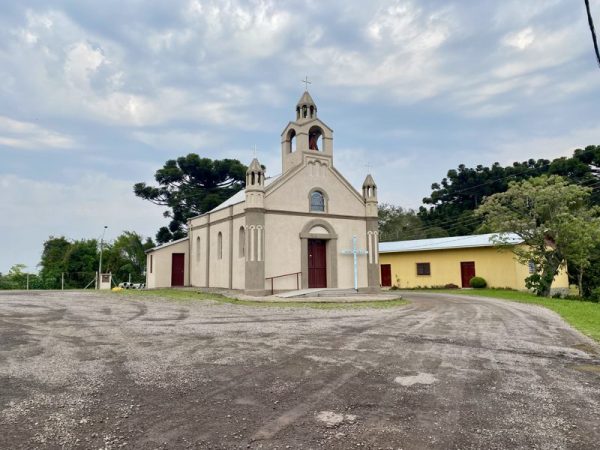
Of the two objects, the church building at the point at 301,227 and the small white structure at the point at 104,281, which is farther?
the small white structure at the point at 104,281

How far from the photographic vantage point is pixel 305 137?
22.8 m

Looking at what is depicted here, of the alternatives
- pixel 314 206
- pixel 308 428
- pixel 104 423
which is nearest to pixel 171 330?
pixel 104 423

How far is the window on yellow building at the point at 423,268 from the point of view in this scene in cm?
3247

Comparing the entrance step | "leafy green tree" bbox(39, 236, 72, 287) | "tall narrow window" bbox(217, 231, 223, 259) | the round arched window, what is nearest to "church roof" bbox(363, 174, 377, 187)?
the round arched window

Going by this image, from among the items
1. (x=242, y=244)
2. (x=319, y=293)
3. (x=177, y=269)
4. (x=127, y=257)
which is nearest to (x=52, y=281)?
(x=127, y=257)

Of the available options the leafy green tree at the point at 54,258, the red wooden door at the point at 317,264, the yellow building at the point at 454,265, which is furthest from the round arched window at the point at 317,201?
the leafy green tree at the point at 54,258

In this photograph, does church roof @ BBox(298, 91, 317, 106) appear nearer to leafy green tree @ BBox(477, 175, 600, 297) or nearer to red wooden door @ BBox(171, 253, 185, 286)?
leafy green tree @ BBox(477, 175, 600, 297)

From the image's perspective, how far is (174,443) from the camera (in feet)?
12.8

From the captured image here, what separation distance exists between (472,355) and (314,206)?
15550 millimetres

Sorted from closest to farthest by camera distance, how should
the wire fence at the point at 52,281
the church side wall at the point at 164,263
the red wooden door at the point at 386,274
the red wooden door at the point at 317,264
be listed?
the red wooden door at the point at 317,264, the church side wall at the point at 164,263, the red wooden door at the point at 386,274, the wire fence at the point at 52,281

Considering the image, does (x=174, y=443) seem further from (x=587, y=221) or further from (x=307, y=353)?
(x=587, y=221)

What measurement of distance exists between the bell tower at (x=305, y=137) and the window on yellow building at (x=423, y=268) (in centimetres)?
1359

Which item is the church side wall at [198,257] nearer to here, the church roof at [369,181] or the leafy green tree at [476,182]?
the church roof at [369,181]

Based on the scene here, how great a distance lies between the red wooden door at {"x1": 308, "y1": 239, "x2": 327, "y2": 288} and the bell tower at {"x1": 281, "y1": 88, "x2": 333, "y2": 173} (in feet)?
13.6
